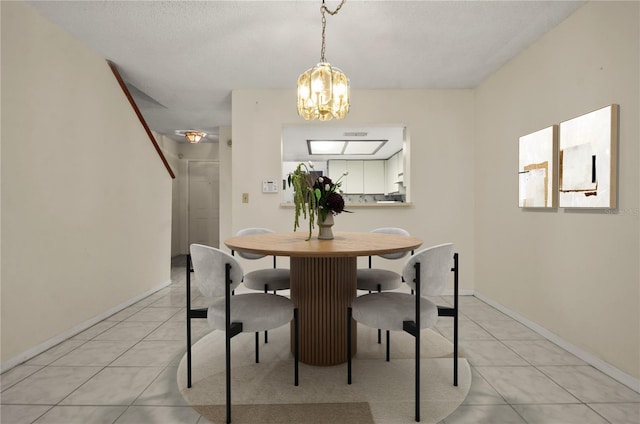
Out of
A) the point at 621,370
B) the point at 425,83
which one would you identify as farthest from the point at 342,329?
the point at 425,83

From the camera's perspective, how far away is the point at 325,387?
173cm

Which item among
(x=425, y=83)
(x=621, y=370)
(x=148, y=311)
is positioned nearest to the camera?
(x=621, y=370)

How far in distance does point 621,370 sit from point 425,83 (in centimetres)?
294

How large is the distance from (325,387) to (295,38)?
255 cm

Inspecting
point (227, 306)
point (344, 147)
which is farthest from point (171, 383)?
point (344, 147)

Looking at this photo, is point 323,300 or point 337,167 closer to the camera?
point 323,300

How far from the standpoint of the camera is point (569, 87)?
2.25 m

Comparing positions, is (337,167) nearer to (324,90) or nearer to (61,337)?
(324,90)

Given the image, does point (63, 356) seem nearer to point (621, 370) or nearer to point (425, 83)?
point (621, 370)

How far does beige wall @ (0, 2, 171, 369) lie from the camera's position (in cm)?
199

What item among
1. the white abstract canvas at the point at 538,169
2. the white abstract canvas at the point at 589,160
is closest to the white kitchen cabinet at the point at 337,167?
the white abstract canvas at the point at 538,169

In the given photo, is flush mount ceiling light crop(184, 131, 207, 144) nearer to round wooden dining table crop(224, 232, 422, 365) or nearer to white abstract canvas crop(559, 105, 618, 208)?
round wooden dining table crop(224, 232, 422, 365)

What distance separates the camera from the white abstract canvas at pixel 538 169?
2371mm

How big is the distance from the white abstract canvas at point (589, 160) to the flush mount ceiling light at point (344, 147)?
392 centimetres
